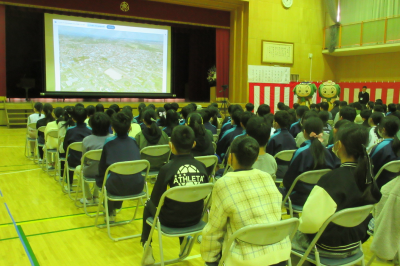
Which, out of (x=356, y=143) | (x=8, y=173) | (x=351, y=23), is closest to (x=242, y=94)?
(x=351, y=23)

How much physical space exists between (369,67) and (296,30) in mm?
3465

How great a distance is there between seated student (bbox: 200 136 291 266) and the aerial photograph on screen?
1032 cm

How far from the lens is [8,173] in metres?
5.45

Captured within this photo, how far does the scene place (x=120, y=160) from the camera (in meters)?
3.19

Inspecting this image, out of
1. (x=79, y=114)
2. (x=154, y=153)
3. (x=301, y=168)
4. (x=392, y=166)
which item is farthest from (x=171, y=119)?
(x=392, y=166)

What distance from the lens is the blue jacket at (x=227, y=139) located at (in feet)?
14.2

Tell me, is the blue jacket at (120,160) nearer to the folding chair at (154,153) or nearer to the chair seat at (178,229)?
the folding chair at (154,153)

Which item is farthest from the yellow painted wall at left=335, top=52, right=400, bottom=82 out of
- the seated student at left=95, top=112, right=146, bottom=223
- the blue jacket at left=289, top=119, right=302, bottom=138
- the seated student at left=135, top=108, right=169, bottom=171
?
the seated student at left=95, top=112, right=146, bottom=223

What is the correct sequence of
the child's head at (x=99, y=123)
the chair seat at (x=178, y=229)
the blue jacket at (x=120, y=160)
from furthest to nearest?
1. the child's head at (x=99, y=123)
2. the blue jacket at (x=120, y=160)
3. the chair seat at (x=178, y=229)

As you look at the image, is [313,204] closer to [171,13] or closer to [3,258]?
[3,258]

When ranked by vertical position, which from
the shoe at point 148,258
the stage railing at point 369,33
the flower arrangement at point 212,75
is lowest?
the shoe at point 148,258

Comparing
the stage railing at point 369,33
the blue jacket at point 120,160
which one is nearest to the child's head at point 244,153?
the blue jacket at point 120,160

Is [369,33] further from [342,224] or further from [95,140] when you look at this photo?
[342,224]

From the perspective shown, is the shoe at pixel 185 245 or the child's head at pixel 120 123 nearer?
A: the shoe at pixel 185 245
